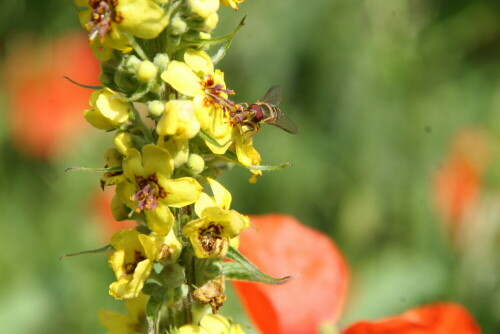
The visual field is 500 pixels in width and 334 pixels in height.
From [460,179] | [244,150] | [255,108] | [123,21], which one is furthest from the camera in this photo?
[460,179]

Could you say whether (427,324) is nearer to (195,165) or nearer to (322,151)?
(195,165)

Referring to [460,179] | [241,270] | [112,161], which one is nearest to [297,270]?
[241,270]

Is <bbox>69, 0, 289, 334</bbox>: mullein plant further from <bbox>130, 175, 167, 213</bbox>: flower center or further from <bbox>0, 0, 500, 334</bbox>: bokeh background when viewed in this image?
<bbox>0, 0, 500, 334</bbox>: bokeh background

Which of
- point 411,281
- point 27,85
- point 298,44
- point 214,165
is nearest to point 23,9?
point 27,85

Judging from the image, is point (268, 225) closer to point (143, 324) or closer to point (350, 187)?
point (143, 324)

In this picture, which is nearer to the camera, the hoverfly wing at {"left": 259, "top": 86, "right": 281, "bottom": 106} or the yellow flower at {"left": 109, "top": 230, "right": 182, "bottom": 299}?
the yellow flower at {"left": 109, "top": 230, "right": 182, "bottom": 299}

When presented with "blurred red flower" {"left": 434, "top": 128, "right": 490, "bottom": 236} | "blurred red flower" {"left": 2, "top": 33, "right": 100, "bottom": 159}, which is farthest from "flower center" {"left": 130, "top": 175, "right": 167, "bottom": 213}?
"blurred red flower" {"left": 2, "top": 33, "right": 100, "bottom": 159}
